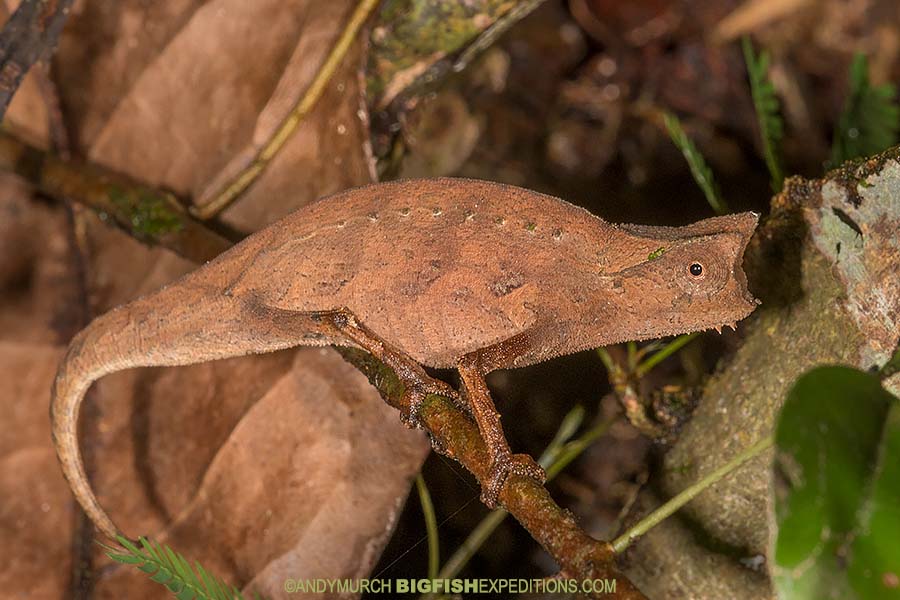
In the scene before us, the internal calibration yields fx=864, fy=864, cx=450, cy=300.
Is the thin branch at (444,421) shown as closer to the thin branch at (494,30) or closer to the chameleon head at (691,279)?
the chameleon head at (691,279)

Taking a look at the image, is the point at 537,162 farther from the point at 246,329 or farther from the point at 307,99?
the point at 246,329

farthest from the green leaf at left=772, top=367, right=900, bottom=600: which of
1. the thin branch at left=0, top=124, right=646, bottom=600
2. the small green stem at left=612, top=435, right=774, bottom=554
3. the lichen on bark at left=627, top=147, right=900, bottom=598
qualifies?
the lichen on bark at left=627, top=147, right=900, bottom=598

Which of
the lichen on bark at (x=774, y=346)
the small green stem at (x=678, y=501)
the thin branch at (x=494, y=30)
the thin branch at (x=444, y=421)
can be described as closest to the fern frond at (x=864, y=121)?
the lichen on bark at (x=774, y=346)

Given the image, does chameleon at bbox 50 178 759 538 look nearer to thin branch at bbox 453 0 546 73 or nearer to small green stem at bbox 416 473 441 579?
small green stem at bbox 416 473 441 579

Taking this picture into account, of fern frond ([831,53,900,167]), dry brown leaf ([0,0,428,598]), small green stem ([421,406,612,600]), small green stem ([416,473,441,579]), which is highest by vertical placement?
dry brown leaf ([0,0,428,598])

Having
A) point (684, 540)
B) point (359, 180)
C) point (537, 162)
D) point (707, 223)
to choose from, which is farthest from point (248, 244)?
point (537, 162)

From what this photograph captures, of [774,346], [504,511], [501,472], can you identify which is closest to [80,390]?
[501,472]
